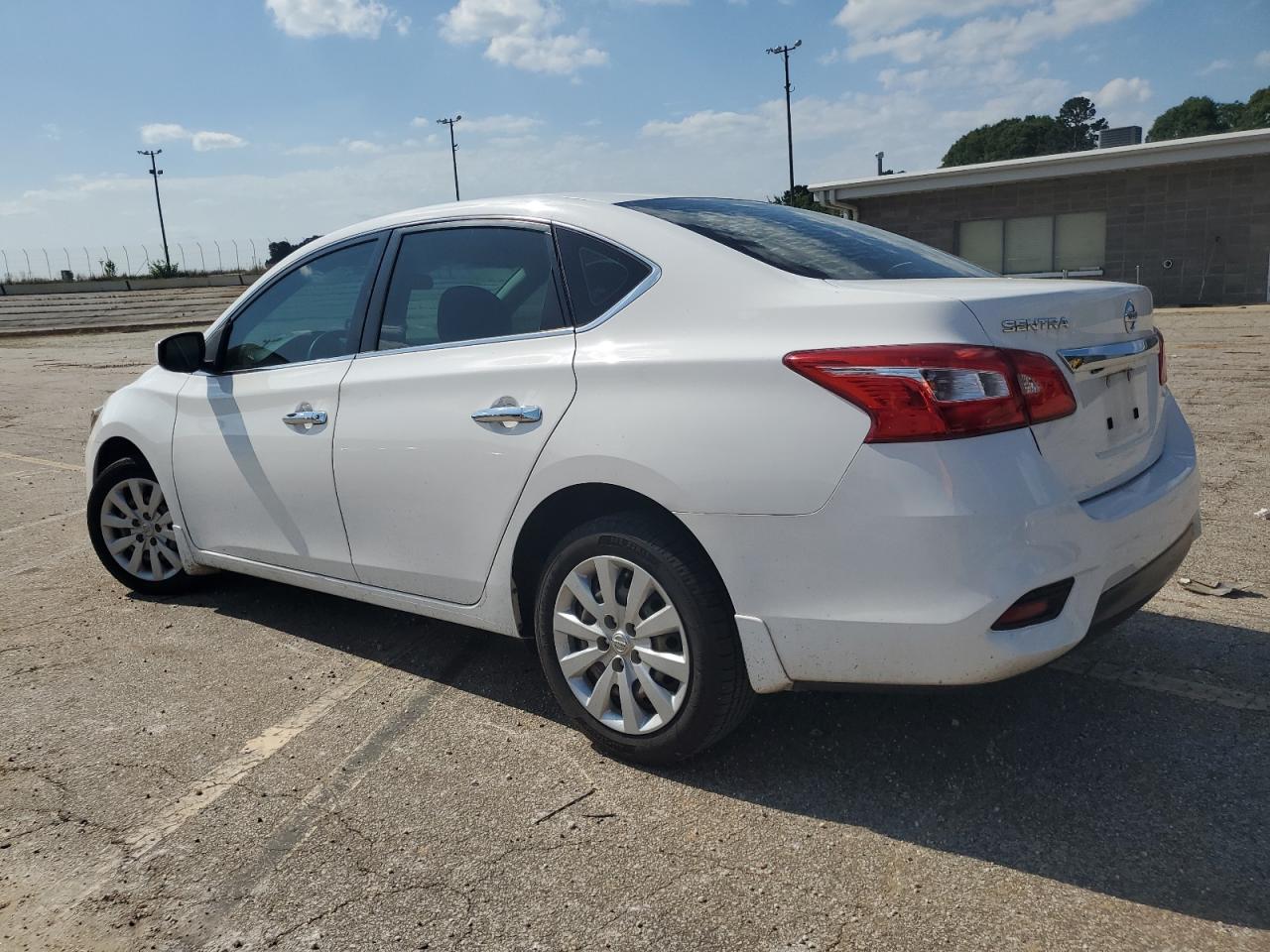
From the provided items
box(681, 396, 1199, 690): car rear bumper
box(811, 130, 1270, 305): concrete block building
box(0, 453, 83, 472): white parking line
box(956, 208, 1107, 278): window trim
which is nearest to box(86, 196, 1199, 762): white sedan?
box(681, 396, 1199, 690): car rear bumper

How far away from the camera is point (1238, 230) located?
23219 mm

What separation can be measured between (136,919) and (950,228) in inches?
1066

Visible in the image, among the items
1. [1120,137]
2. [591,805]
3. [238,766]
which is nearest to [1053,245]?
[1120,137]

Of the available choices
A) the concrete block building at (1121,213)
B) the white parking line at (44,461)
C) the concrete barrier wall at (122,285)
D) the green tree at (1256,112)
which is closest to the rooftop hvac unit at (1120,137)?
the concrete block building at (1121,213)

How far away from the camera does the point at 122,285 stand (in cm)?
5528

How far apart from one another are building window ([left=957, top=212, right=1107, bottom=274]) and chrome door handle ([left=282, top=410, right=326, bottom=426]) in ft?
79.1

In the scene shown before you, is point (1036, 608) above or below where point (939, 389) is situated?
below

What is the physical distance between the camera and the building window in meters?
25.0

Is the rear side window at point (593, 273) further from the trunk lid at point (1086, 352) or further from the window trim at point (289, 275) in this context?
the window trim at point (289, 275)

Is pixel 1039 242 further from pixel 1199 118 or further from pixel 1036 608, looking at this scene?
pixel 1199 118

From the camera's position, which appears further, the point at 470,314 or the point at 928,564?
the point at 470,314

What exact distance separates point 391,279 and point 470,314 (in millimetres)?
494

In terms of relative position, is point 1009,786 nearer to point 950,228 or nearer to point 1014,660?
point 1014,660

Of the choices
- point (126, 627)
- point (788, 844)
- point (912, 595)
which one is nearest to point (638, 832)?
point (788, 844)
